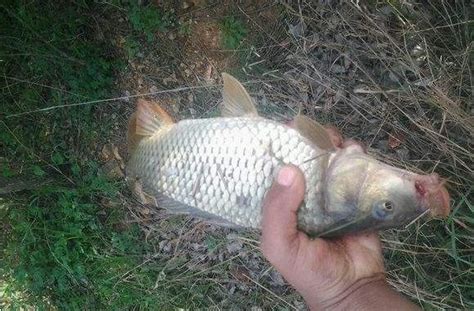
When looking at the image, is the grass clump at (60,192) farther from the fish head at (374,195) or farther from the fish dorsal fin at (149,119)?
the fish head at (374,195)

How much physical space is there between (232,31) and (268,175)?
174cm

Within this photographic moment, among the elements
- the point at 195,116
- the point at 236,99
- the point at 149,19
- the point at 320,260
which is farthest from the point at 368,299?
the point at 149,19

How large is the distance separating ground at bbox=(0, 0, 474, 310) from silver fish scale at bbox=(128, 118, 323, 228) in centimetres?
91

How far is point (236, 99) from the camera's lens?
7.86ft

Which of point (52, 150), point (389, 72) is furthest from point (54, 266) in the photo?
point (389, 72)

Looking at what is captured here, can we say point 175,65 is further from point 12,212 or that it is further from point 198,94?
point 12,212

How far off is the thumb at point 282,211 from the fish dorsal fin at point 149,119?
77cm

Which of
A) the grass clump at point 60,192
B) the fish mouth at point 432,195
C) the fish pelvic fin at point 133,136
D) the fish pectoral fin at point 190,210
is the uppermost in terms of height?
the fish mouth at point 432,195

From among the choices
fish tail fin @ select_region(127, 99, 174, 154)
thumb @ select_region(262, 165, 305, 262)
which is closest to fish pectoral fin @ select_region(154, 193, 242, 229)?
thumb @ select_region(262, 165, 305, 262)

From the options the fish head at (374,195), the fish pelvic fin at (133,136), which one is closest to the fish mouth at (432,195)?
the fish head at (374,195)

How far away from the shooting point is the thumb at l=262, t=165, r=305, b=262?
6.92 ft

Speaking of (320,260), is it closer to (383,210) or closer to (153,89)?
(383,210)

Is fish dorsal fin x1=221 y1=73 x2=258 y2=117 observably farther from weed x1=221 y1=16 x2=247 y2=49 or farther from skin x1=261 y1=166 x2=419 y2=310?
weed x1=221 y1=16 x2=247 y2=49

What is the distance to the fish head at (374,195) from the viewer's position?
194cm
